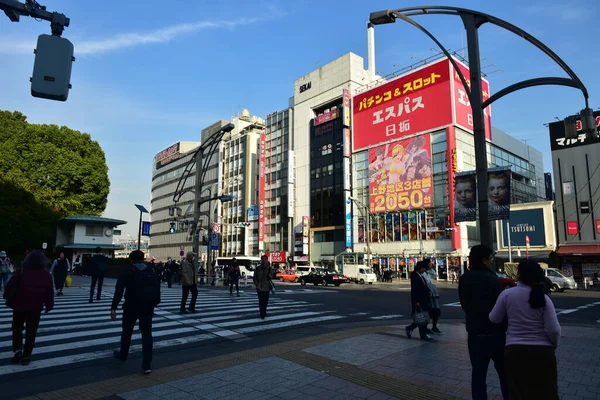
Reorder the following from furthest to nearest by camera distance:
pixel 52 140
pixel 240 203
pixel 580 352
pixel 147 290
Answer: pixel 240 203, pixel 52 140, pixel 580 352, pixel 147 290

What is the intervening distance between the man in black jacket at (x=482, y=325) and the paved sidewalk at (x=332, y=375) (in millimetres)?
694

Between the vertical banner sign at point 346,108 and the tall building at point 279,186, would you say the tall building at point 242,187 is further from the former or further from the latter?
the vertical banner sign at point 346,108

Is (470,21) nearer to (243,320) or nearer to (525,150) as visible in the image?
(243,320)

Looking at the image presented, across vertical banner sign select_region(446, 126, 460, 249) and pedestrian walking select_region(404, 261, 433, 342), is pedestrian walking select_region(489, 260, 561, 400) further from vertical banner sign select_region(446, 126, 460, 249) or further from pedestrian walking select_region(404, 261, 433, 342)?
vertical banner sign select_region(446, 126, 460, 249)

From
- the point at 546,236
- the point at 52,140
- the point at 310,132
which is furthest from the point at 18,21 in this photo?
the point at 310,132

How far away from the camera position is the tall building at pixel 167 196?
90625 mm

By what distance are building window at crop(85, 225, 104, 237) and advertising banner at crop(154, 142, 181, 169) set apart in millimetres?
53507

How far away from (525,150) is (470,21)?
58.4m

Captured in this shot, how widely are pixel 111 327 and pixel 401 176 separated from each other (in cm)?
4228

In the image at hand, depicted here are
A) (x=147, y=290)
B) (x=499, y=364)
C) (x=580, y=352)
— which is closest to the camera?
(x=499, y=364)

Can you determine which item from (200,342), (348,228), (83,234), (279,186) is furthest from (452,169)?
(200,342)

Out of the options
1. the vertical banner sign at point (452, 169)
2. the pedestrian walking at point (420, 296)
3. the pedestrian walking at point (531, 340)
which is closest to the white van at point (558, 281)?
the vertical banner sign at point (452, 169)

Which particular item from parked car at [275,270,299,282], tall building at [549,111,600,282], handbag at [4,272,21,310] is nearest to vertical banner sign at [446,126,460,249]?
tall building at [549,111,600,282]

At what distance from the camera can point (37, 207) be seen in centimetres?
3675
